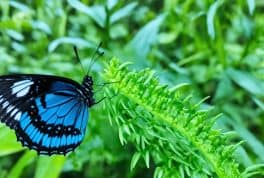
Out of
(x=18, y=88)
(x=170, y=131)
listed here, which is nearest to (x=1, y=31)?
(x=18, y=88)

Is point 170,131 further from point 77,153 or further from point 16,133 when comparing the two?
point 77,153

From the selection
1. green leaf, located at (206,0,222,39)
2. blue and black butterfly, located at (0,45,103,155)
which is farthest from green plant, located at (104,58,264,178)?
green leaf, located at (206,0,222,39)

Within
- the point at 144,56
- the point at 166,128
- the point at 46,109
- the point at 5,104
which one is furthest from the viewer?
the point at 144,56

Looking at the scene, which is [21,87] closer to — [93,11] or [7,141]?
[7,141]

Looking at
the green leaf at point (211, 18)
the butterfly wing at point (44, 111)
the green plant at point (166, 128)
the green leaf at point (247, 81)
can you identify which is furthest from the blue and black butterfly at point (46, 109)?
the green leaf at point (247, 81)

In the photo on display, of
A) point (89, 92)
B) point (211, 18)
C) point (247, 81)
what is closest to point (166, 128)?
point (89, 92)

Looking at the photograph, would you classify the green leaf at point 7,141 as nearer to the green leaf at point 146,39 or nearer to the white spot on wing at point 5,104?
the white spot on wing at point 5,104
